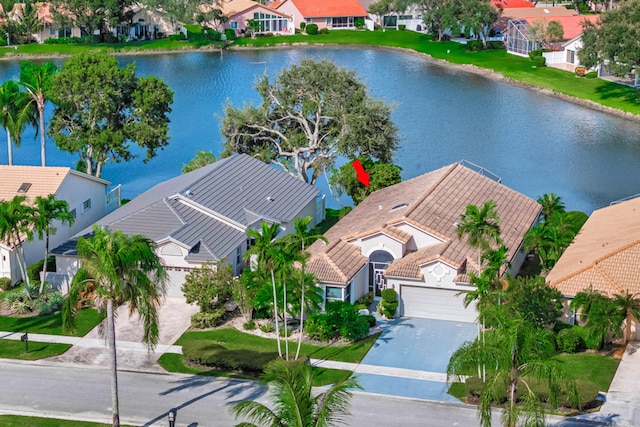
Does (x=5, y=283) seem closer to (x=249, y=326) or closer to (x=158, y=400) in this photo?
(x=249, y=326)

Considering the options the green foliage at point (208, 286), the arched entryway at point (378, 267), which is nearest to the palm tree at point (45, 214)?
the green foliage at point (208, 286)

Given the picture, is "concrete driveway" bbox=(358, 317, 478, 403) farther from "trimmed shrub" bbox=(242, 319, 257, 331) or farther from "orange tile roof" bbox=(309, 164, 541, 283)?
"trimmed shrub" bbox=(242, 319, 257, 331)

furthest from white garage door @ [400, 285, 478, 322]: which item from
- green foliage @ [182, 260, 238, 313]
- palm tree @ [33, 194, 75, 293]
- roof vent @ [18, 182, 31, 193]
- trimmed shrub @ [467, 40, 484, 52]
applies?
trimmed shrub @ [467, 40, 484, 52]

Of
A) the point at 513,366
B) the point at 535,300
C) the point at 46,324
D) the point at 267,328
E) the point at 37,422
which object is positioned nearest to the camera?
the point at 513,366

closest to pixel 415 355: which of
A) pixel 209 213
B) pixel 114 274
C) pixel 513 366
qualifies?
pixel 513 366

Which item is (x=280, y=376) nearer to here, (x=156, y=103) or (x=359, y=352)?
(x=359, y=352)

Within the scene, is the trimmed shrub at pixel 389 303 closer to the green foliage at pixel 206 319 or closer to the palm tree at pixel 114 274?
the green foliage at pixel 206 319

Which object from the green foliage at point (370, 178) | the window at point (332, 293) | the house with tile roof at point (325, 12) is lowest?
the window at point (332, 293)
